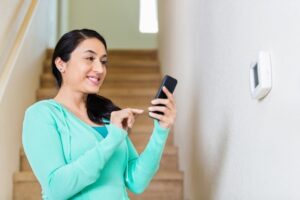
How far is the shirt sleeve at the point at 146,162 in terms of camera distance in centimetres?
129

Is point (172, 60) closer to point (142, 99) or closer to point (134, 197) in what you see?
point (142, 99)

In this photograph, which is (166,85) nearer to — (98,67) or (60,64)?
(98,67)

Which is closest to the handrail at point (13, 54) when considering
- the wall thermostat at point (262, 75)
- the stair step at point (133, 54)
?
the stair step at point (133, 54)

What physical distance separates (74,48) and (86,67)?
0.25 feet

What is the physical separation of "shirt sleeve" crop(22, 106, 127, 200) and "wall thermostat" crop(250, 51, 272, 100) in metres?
0.34

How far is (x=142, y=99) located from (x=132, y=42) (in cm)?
218

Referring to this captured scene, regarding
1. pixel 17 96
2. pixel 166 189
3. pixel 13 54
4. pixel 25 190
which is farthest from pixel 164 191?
pixel 13 54

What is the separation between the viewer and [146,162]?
1310 millimetres

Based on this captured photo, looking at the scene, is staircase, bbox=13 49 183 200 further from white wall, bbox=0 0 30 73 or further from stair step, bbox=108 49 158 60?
white wall, bbox=0 0 30 73

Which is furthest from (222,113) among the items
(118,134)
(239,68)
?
(118,134)

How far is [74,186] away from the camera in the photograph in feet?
3.53

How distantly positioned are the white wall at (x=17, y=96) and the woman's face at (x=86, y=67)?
1.15 m

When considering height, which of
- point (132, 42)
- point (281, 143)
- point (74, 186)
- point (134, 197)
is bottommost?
point (134, 197)

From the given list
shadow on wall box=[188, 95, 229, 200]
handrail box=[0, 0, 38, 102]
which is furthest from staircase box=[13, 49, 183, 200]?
handrail box=[0, 0, 38, 102]
